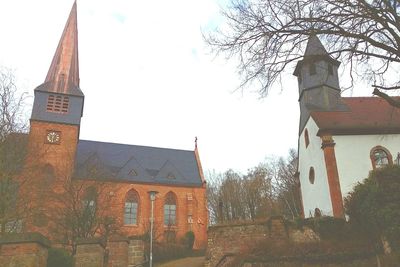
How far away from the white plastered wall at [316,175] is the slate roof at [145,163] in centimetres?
1864

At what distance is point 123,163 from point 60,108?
954 cm

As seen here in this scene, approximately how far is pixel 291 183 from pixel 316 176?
23177 mm

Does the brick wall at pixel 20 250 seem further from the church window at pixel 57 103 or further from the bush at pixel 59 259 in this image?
the church window at pixel 57 103

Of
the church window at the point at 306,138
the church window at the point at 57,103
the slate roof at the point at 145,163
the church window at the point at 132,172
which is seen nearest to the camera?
the church window at the point at 306,138

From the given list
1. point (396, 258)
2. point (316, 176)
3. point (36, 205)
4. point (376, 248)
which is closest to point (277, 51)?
point (396, 258)

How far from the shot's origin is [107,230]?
2498 cm

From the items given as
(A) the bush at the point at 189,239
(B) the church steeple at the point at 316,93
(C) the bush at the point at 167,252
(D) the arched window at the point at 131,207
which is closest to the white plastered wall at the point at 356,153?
(B) the church steeple at the point at 316,93

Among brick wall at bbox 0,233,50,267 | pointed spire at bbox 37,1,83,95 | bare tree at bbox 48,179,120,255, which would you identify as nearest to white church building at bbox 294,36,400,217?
bare tree at bbox 48,179,120,255

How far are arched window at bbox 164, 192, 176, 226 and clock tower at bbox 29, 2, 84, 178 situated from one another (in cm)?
1129

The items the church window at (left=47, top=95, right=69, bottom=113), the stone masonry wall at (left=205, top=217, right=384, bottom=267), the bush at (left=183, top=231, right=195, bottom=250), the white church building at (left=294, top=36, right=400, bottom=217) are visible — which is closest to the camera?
the stone masonry wall at (left=205, top=217, right=384, bottom=267)

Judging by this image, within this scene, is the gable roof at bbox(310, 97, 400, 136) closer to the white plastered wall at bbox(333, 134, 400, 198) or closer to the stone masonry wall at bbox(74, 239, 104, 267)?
the white plastered wall at bbox(333, 134, 400, 198)

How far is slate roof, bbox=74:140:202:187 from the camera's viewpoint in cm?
4059

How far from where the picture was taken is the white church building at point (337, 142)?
1994 cm

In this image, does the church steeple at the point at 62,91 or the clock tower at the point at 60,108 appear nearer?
the clock tower at the point at 60,108
